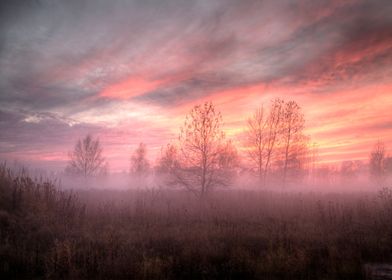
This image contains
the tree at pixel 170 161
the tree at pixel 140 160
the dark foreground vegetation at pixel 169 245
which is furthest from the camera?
the tree at pixel 140 160

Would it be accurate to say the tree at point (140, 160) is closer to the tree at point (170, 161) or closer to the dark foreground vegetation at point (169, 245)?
the tree at point (170, 161)

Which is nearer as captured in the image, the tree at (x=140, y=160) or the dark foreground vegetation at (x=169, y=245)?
the dark foreground vegetation at (x=169, y=245)

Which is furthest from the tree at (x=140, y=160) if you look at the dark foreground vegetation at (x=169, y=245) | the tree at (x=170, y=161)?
the dark foreground vegetation at (x=169, y=245)

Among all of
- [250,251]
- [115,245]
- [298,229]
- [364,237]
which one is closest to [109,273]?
[115,245]

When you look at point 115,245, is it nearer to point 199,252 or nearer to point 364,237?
point 199,252

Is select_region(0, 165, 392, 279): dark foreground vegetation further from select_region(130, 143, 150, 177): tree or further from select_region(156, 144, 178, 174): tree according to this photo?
select_region(130, 143, 150, 177): tree

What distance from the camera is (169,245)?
7.83 m

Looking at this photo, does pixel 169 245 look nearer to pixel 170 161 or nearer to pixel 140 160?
pixel 170 161

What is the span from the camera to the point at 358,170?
98188 mm

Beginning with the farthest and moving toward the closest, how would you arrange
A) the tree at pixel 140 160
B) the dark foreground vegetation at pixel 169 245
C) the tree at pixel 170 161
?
the tree at pixel 140 160 → the tree at pixel 170 161 → the dark foreground vegetation at pixel 169 245

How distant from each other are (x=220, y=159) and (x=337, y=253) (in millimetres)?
12584

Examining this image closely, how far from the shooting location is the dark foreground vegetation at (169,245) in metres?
6.11

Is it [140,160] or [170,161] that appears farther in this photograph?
[140,160]

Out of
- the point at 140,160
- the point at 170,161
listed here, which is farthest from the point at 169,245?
the point at 140,160
